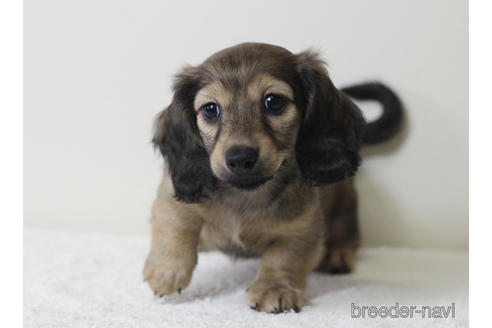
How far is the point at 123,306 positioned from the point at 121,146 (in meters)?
1.05

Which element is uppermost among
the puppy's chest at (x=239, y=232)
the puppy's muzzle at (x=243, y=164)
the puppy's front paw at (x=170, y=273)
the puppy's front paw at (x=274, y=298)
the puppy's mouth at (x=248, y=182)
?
the puppy's muzzle at (x=243, y=164)

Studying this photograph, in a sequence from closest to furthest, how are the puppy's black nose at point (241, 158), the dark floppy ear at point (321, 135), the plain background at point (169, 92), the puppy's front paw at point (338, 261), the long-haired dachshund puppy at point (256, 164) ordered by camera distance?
the puppy's black nose at point (241, 158) < the long-haired dachshund puppy at point (256, 164) < the dark floppy ear at point (321, 135) < the puppy's front paw at point (338, 261) < the plain background at point (169, 92)

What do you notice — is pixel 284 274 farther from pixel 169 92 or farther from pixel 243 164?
pixel 169 92

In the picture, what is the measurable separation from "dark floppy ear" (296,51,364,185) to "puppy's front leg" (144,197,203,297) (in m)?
0.45

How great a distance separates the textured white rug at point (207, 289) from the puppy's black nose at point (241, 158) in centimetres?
48

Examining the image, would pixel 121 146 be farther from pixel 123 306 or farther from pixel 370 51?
pixel 370 51

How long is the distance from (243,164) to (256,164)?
0.14 feet

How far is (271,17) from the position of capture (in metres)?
2.31

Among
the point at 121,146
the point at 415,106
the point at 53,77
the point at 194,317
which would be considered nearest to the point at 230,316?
the point at 194,317

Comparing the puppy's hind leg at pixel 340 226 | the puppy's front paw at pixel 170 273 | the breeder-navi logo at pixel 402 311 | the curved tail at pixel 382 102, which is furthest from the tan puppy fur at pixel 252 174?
the curved tail at pixel 382 102

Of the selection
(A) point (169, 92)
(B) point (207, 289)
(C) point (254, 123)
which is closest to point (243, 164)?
(C) point (254, 123)

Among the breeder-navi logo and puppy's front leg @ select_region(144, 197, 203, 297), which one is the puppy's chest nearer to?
puppy's front leg @ select_region(144, 197, 203, 297)

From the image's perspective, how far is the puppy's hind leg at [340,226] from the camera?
220 cm

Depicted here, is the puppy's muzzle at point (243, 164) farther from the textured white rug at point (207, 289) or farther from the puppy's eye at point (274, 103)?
the textured white rug at point (207, 289)
